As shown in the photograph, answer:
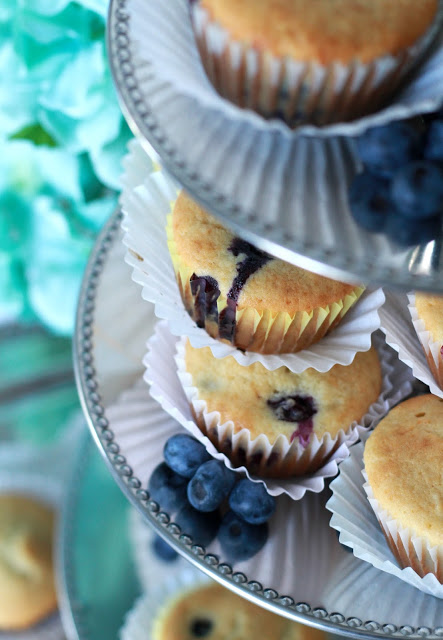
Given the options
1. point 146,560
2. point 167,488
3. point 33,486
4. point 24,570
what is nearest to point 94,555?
point 146,560

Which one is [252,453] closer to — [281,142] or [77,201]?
[281,142]

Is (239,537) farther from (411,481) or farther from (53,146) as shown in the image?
(53,146)

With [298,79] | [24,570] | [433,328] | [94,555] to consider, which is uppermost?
[298,79]

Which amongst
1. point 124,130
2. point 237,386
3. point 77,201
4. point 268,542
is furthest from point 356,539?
point 77,201

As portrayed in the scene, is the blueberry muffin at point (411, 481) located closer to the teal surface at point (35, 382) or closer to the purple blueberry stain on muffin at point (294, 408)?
the purple blueberry stain on muffin at point (294, 408)

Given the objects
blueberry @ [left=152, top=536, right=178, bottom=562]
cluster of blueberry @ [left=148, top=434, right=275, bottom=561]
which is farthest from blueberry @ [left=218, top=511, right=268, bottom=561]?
blueberry @ [left=152, top=536, right=178, bottom=562]

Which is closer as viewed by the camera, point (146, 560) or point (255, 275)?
point (255, 275)
